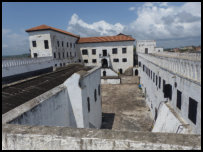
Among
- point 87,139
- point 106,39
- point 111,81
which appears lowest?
point 111,81

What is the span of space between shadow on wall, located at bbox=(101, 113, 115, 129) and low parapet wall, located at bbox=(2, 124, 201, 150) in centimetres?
1176

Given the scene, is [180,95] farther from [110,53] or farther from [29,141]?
[110,53]

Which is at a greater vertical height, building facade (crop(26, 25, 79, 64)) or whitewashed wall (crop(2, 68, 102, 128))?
building facade (crop(26, 25, 79, 64))

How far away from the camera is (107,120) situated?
14922 millimetres

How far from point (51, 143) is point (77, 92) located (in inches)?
197

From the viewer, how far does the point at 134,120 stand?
48.1ft

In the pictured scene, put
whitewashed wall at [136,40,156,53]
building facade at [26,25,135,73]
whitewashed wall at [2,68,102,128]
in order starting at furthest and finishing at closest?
whitewashed wall at [136,40,156,53] < building facade at [26,25,135,73] < whitewashed wall at [2,68,102,128]

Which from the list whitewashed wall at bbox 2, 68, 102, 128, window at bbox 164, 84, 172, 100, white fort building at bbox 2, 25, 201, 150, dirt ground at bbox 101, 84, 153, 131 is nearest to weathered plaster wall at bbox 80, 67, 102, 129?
white fort building at bbox 2, 25, 201, 150

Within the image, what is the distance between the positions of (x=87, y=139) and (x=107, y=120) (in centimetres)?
1325

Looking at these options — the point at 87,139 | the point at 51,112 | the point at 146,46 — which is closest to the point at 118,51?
the point at 146,46

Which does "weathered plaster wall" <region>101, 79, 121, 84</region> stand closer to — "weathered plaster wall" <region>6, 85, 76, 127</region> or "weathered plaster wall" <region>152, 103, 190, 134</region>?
"weathered plaster wall" <region>152, 103, 190, 134</region>

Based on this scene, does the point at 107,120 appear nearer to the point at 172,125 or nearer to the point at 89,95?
the point at 89,95

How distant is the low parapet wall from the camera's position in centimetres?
212

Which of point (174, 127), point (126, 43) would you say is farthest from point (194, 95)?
point (126, 43)
